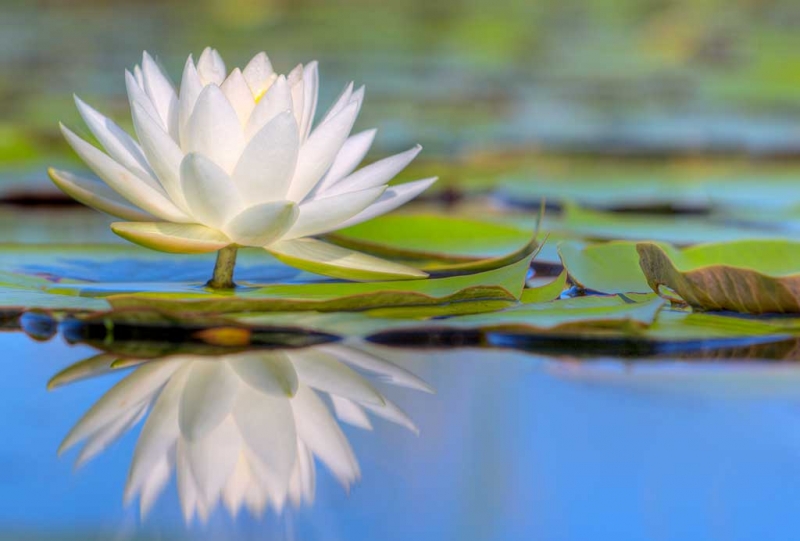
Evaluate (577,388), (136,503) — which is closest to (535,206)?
(577,388)

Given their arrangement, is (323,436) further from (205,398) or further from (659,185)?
(659,185)

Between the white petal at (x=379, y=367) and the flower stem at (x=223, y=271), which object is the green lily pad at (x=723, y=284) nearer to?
the white petal at (x=379, y=367)

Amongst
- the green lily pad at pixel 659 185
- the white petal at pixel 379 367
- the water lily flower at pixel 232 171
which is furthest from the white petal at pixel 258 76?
the green lily pad at pixel 659 185

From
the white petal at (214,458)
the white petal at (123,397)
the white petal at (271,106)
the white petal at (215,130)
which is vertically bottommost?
the white petal at (214,458)

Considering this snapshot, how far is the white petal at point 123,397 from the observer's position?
639 mm

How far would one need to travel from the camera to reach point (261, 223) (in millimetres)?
845

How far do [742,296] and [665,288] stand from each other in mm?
119

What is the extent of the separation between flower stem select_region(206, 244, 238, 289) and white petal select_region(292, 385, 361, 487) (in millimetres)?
269

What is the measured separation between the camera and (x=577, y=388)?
751mm

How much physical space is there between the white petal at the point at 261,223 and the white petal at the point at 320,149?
5 cm

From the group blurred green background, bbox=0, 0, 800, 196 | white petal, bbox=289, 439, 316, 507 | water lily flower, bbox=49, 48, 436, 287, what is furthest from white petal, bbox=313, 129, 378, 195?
blurred green background, bbox=0, 0, 800, 196

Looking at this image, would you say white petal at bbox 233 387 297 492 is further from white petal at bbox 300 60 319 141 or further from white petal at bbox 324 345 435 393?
white petal at bbox 300 60 319 141

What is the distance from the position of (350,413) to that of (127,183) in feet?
1.11

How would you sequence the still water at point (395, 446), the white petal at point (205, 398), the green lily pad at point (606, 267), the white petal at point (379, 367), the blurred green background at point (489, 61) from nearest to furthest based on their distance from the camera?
the still water at point (395, 446)
the white petal at point (205, 398)
the white petal at point (379, 367)
the green lily pad at point (606, 267)
the blurred green background at point (489, 61)
